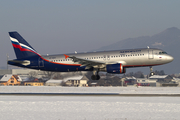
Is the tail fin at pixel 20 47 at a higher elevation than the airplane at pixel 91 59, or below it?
higher

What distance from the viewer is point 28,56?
50.2 meters

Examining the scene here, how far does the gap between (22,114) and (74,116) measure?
559 cm

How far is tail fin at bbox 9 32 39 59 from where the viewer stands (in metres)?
50.5

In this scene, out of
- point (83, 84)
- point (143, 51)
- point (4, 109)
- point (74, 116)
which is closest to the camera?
point (74, 116)

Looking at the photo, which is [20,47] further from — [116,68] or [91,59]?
[116,68]

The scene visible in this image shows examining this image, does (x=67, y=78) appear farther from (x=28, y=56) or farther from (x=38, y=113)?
(x=38, y=113)

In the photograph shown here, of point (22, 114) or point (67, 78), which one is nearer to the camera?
point (22, 114)

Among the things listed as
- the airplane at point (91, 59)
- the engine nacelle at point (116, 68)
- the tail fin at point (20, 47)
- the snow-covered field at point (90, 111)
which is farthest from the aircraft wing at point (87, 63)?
the snow-covered field at point (90, 111)

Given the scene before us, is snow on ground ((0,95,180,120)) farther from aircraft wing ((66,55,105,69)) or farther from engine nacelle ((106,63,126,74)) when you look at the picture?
aircraft wing ((66,55,105,69))

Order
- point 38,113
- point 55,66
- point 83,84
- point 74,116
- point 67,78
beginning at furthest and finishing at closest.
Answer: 1. point 83,84
2. point 67,78
3. point 55,66
4. point 38,113
5. point 74,116

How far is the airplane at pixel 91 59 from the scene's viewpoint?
143 ft

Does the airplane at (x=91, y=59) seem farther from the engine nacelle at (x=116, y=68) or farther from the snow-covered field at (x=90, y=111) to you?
the snow-covered field at (x=90, y=111)

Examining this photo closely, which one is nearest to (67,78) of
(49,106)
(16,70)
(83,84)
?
(83,84)

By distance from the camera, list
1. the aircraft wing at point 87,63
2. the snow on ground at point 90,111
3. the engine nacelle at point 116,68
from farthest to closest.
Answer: the aircraft wing at point 87,63, the engine nacelle at point 116,68, the snow on ground at point 90,111
